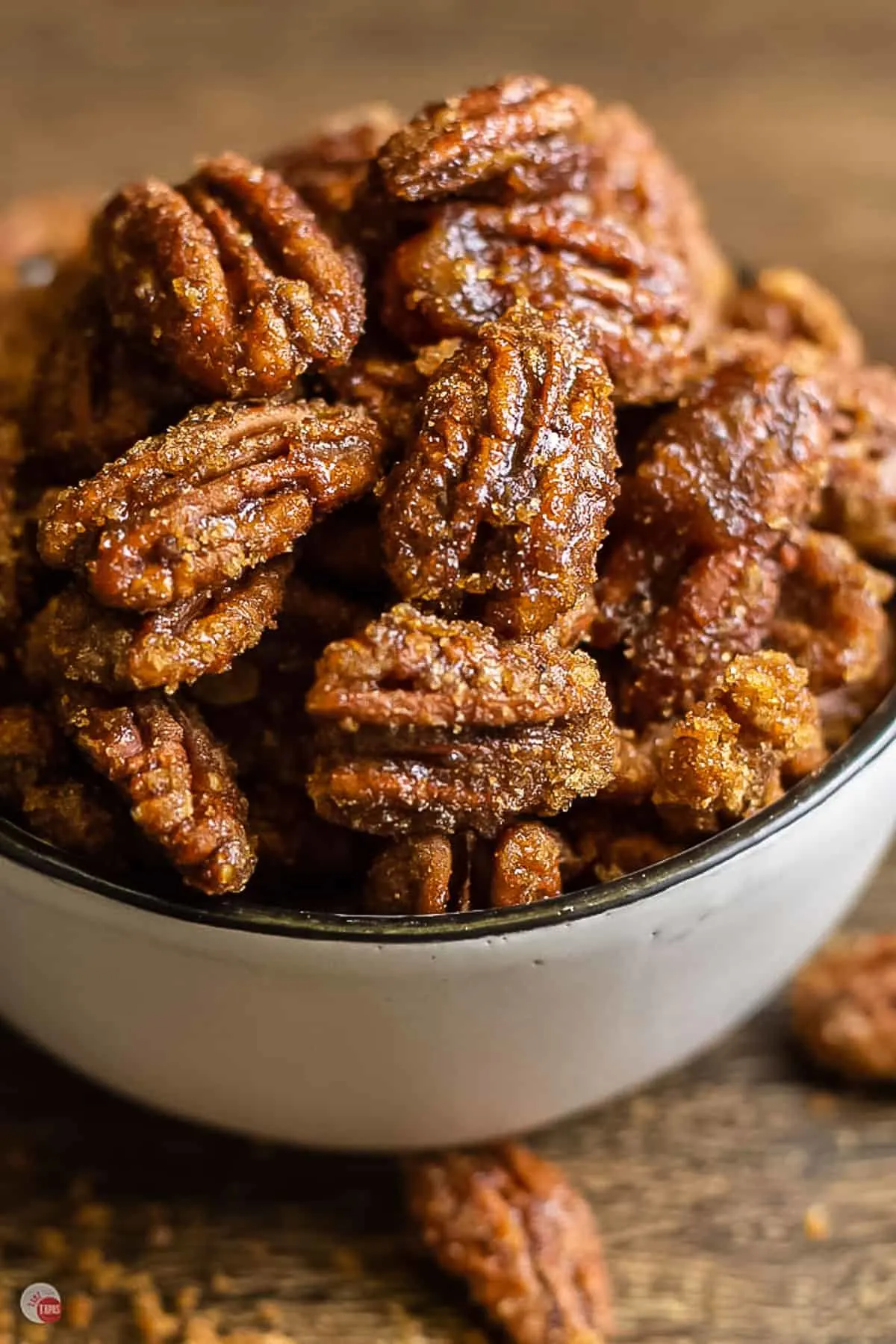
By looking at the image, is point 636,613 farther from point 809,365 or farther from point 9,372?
point 9,372


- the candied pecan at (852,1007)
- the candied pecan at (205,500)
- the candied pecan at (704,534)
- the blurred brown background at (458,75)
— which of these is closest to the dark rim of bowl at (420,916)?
the candied pecan at (704,534)

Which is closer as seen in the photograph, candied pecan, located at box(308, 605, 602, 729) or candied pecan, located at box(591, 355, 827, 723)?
candied pecan, located at box(308, 605, 602, 729)

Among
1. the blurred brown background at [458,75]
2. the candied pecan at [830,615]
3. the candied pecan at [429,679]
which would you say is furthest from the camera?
the blurred brown background at [458,75]

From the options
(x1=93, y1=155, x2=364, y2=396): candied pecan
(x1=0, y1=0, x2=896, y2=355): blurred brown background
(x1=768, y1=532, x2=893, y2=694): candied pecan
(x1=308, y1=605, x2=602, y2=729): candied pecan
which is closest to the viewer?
(x1=308, y1=605, x2=602, y2=729): candied pecan

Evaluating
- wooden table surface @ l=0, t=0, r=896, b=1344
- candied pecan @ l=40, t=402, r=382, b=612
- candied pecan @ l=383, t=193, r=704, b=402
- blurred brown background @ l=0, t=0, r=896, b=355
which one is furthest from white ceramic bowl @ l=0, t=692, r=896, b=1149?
blurred brown background @ l=0, t=0, r=896, b=355

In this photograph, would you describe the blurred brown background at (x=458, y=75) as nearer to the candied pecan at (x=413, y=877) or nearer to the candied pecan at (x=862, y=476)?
the candied pecan at (x=862, y=476)

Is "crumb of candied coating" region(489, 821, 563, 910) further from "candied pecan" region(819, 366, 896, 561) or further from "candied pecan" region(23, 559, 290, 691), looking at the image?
"candied pecan" region(819, 366, 896, 561)
